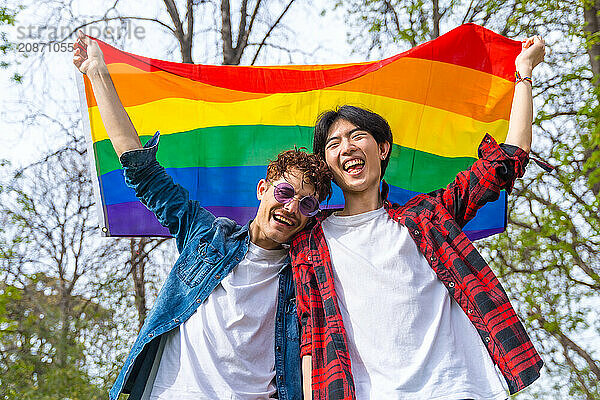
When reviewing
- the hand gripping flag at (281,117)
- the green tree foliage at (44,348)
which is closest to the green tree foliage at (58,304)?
the green tree foliage at (44,348)

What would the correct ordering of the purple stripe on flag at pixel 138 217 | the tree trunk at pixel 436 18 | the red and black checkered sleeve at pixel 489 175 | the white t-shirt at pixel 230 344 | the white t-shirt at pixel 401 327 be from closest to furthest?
the white t-shirt at pixel 401 327
the red and black checkered sleeve at pixel 489 175
the white t-shirt at pixel 230 344
the purple stripe on flag at pixel 138 217
the tree trunk at pixel 436 18

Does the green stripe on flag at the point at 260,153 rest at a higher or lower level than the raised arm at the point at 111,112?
lower

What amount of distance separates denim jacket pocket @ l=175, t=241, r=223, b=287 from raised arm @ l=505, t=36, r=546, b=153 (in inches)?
54.5

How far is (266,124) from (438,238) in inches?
60.9

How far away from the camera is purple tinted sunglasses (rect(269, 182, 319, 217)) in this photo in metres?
2.45

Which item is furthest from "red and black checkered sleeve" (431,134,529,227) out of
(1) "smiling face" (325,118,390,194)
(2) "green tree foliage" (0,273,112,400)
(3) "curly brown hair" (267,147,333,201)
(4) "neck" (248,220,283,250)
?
(2) "green tree foliage" (0,273,112,400)

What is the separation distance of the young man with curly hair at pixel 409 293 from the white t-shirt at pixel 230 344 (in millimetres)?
202

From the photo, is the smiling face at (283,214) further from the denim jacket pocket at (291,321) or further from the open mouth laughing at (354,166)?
the denim jacket pocket at (291,321)

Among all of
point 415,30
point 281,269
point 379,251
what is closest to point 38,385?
point 281,269

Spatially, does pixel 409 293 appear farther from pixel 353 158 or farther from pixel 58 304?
pixel 58 304

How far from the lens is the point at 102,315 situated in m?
6.94

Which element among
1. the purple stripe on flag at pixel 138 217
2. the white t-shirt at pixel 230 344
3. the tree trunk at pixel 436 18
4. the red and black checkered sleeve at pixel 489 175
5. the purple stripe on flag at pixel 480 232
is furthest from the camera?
the tree trunk at pixel 436 18

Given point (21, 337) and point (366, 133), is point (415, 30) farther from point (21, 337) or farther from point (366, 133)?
point (21, 337)

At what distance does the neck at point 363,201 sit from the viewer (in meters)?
2.52
